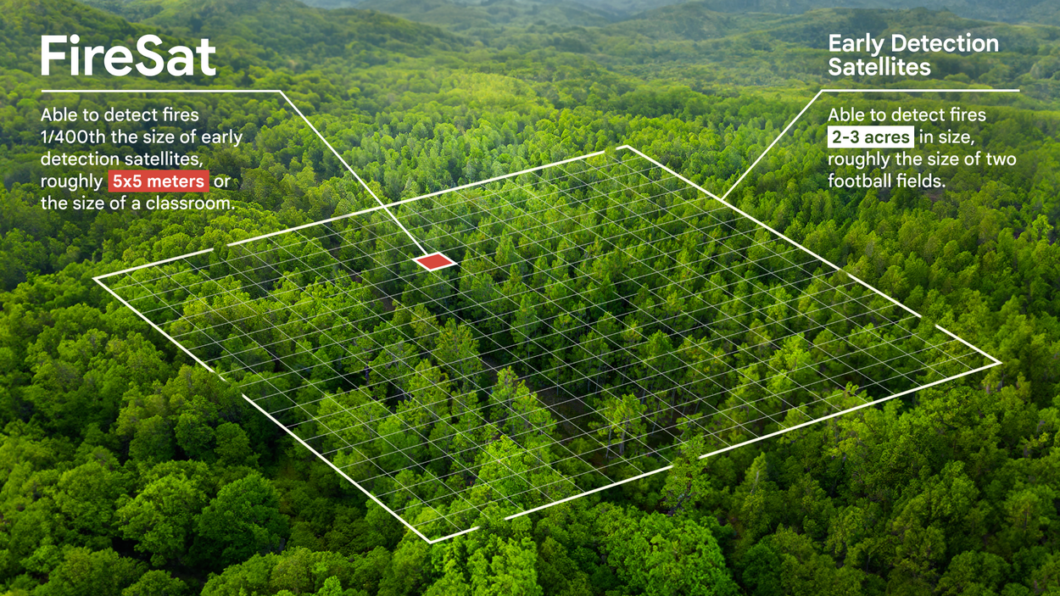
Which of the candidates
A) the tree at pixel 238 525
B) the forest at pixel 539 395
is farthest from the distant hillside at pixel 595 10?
the tree at pixel 238 525

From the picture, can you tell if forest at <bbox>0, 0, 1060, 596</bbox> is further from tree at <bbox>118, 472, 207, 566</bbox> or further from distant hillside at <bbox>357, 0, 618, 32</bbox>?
distant hillside at <bbox>357, 0, 618, 32</bbox>

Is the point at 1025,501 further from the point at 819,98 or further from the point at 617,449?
the point at 819,98

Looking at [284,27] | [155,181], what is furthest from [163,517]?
[284,27]

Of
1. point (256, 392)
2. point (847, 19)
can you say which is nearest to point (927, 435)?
point (256, 392)

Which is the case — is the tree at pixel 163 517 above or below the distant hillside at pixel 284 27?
below
